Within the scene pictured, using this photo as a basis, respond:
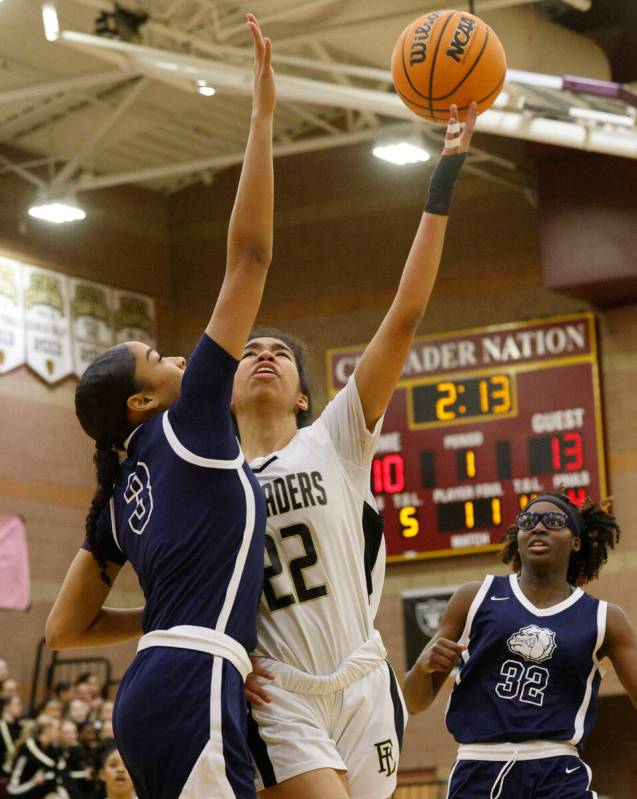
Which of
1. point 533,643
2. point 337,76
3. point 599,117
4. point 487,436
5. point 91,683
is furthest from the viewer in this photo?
point 487,436

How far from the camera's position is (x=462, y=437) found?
17125 mm

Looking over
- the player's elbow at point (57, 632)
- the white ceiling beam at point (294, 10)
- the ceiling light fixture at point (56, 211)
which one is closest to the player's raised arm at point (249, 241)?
the player's elbow at point (57, 632)

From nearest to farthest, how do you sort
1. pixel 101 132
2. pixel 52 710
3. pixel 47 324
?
pixel 52 710, pixel 101 132, pixel 47 324

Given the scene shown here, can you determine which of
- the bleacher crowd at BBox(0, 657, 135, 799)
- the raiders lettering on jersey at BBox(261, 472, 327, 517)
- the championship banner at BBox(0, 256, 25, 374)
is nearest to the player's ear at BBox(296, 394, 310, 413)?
the raiders lettering on jersey at BBox(261, 472, 327, 517)

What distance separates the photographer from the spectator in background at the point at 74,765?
14.3 m

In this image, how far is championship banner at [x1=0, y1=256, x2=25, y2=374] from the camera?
1764 cm

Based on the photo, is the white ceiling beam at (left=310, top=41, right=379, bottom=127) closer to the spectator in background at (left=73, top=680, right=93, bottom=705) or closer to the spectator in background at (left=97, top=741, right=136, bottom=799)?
the spectator in background at (left=73, top=680, right=93, bottom=705)

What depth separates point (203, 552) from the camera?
12.0 ft

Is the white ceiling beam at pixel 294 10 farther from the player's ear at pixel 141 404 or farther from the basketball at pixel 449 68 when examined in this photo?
the player's ear at pixel 141 404

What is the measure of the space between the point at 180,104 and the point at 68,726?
7.68m

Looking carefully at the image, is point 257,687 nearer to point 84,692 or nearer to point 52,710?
point 52,710

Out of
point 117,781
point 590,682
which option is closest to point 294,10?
point 117,781

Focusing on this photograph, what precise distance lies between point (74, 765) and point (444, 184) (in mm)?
11618

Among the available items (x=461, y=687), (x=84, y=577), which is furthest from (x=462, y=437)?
(x=84, y=577)
